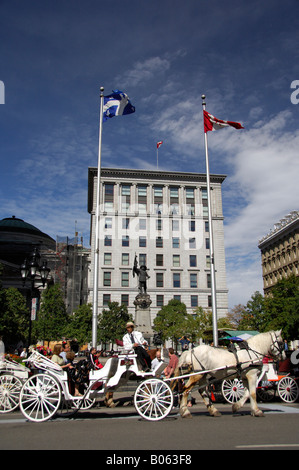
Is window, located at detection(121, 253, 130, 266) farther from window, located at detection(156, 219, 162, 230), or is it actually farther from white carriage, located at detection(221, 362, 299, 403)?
white carriage, located at detection(221, 362, 299, 403)

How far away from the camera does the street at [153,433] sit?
6.41 m

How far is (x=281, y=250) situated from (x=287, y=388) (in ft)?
272

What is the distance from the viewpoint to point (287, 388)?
12617mm

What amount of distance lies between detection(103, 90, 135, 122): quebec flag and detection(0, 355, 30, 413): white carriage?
55.3ft

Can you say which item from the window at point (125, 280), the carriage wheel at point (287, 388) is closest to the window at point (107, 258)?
the window at point (125, 280)

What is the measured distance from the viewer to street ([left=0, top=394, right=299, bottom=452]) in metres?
6.41

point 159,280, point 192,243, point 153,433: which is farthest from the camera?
point 192,243

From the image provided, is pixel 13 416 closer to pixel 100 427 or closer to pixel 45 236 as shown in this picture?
pixel 100 427

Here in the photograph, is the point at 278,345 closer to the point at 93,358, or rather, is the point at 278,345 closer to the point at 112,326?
the point at 93,358

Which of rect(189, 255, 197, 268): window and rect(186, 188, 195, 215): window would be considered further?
rect(186, 188, 195, 215): window

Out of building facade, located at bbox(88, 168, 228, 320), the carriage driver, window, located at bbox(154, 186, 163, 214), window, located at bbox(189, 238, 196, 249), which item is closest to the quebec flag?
the carriage driver

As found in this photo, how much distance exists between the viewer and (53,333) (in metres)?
57.5

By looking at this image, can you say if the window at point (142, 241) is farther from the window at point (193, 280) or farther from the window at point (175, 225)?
the window at point (193, 280)

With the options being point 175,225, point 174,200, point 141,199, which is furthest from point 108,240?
point 174,200
